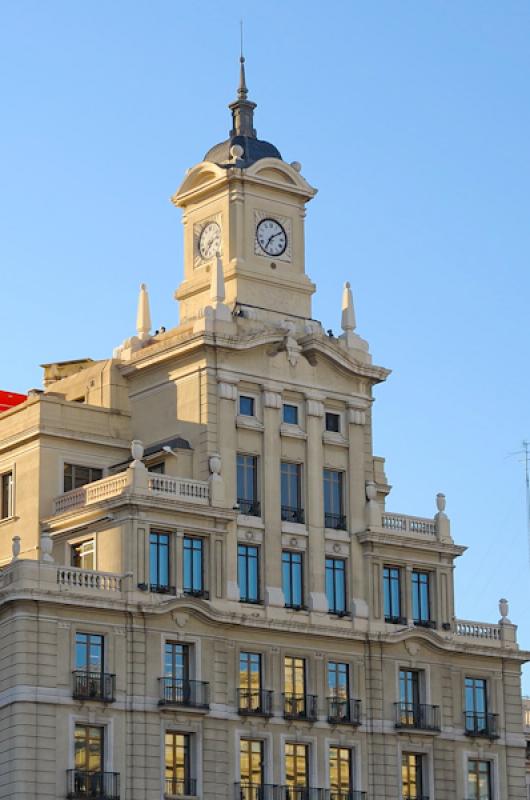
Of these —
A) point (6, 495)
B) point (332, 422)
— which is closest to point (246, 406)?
point (332, 422)

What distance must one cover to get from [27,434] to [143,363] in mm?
6018

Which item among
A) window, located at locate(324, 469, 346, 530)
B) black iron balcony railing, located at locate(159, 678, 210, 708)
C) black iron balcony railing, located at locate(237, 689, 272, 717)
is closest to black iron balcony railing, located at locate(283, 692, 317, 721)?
black iron balcony railing, located at locate(237, 689, 272, 717)

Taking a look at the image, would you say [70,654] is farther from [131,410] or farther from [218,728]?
[131,410]

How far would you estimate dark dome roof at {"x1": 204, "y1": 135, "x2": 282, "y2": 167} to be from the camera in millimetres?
102562

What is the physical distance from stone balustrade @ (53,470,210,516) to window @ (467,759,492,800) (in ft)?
57.1

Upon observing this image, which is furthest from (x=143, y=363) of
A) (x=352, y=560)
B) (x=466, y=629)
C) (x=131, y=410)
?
(x=466, y=629)

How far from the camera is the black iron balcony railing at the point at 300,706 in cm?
9400

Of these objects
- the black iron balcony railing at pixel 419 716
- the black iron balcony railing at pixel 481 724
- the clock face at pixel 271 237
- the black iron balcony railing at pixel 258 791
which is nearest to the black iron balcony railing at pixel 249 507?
the black iron balcony railing at pixel 419 716

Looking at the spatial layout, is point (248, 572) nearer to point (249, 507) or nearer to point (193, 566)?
point (249, 507)

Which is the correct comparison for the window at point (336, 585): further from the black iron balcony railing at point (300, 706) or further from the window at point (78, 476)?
the window at point (78, 476)

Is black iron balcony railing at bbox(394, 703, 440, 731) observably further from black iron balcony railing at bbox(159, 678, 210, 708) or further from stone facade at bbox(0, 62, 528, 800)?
black iron balcony railing at bbox(159, 678, 210, 708)

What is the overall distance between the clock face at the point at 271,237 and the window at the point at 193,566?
15120 mm

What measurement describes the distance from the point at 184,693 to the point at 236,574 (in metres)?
5.93

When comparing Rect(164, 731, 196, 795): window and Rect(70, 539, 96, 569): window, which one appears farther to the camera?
Rect(70, 539, 96, 569): window
